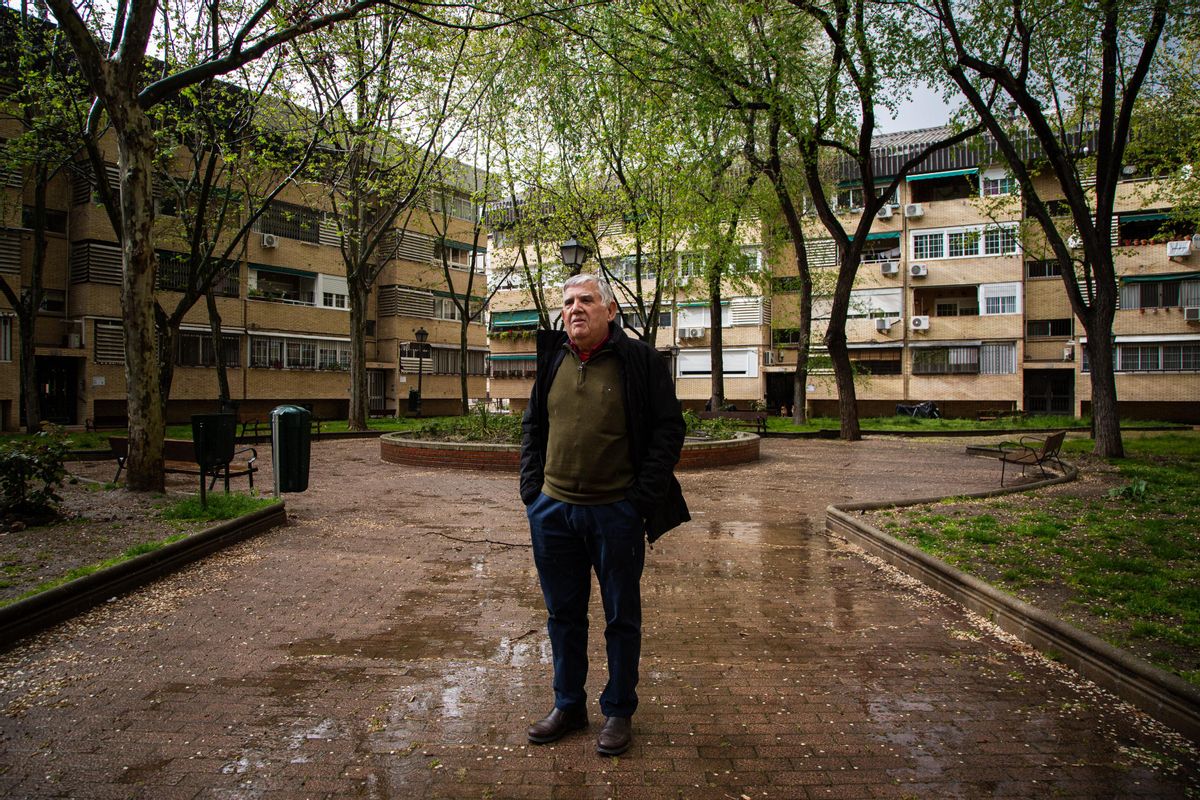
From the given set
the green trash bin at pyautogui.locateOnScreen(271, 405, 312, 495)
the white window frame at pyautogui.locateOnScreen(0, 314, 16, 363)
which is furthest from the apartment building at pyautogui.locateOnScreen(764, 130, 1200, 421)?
the white window frame at pyautogui.locateOnScreen(0, 314, 16, 363)

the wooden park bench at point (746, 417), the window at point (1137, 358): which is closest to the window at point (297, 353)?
the wooden park bench at point (746, 417)

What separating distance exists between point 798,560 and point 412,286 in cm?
3560

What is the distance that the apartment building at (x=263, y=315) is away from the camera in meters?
26.8

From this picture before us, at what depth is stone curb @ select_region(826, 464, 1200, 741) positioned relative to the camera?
344 centimetres

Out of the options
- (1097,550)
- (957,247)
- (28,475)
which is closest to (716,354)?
(957,247)

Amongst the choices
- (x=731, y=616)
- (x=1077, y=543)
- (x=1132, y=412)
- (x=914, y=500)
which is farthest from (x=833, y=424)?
(x=731, y=616)

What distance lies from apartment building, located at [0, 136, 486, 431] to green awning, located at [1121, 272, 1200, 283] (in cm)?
2932

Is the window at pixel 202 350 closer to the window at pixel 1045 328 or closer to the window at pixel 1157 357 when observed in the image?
the window at pixel 1045 328

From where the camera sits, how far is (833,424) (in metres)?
30.0

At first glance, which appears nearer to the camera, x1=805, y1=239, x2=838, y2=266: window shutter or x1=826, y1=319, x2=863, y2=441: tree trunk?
x1=826, y1=319, x2=863, y2=441: tree trunk

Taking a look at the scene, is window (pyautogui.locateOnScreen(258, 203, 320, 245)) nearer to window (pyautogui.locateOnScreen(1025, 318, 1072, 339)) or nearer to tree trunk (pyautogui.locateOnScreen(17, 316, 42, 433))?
tree trunk (pyautogui.locateOnScreen(17, 316, 42, 433))

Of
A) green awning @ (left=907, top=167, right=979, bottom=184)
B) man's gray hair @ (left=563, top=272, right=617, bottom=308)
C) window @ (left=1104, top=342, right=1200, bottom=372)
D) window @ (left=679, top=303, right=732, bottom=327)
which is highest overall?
green awning @ (left=907, top=167, right=979, bottom=184)

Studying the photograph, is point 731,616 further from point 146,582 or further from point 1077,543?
point 146,582

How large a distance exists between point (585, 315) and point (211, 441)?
7.21 meters
